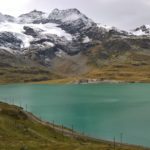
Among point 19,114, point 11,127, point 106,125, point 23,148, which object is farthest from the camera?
point 106,125

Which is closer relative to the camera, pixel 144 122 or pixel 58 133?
pixel 58 133

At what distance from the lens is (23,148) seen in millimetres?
65500

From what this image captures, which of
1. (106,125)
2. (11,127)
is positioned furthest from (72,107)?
(11,127)

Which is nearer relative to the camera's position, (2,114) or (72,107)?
(2,114)

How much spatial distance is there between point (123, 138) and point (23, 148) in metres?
51.0

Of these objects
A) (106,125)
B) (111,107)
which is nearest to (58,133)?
(106,125)

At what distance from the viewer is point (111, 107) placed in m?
190

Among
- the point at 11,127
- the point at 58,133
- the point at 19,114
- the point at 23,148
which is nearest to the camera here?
the point at 23,148

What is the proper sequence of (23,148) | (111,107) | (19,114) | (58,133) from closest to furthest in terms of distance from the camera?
(23,148) < (58,133) < (19,114) < (111,107)

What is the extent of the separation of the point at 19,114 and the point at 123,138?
31.5m

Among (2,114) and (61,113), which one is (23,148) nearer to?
(2,114)

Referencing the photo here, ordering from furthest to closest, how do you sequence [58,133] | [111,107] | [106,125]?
[111,107] < [106,125] < [58,133]

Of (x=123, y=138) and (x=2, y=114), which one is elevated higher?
(x=2, y=114)

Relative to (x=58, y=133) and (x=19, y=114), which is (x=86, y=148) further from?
(x=19, y=114)
